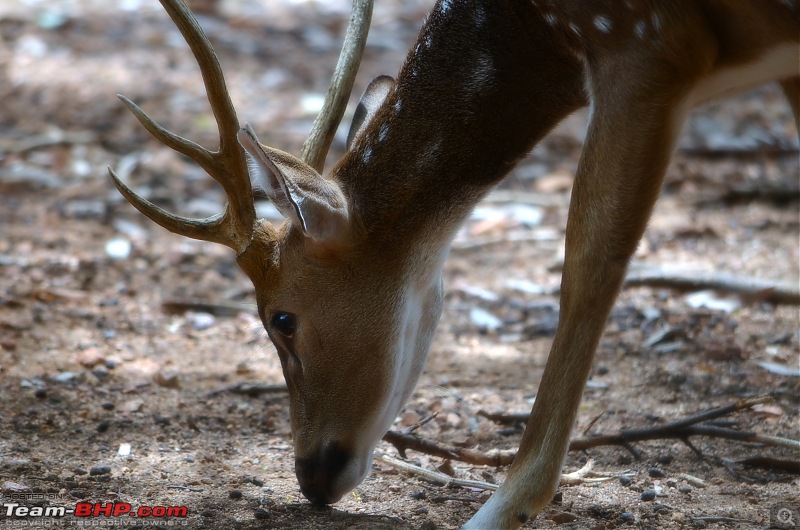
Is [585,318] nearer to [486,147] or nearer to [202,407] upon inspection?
[486,147]

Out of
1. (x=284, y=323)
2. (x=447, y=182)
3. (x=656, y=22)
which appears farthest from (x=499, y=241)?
(x=656, y=22)

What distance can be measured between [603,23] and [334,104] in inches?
50.1

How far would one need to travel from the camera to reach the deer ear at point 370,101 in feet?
14.4

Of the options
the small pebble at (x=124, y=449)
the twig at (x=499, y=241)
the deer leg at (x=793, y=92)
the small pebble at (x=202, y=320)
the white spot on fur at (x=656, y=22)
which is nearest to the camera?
the white spot on fur at (x=656, y=22)

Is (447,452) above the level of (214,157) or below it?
below

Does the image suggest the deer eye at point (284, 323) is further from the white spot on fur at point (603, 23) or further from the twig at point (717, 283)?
the twig at point (717, 283)

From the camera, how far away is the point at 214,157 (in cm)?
377

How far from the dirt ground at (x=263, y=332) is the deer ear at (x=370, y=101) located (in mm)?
1001

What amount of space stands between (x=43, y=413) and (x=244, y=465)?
97cm

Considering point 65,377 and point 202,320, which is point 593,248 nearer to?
point 65,377

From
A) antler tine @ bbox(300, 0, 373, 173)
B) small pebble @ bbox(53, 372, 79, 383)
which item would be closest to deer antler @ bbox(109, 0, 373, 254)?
antler tine @ bbox(300, 0, 373, 173)

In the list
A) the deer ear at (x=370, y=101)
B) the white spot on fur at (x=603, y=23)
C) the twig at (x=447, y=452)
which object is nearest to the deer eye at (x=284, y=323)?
the twig at (x=447, y=452)

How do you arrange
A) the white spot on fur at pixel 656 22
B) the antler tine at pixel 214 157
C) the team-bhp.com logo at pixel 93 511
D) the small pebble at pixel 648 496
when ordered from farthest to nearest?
1. the small pebble at pixel 648 496
2. the antler tine at pixel 214 157
3. the team-bhp.com logo at pixel 93 511
4. the white spot on fur at pixel 656 22

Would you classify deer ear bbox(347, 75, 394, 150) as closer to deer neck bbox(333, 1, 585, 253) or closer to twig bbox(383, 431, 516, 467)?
deer neck bbox(333, 1, 585, 253)
